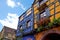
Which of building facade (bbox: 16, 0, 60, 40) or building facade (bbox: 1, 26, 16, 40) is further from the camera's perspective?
A: building facade (bbox: 1, 26, 16, 40)

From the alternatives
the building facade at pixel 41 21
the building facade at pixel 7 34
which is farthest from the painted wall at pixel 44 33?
the building facade at pixel 7 34

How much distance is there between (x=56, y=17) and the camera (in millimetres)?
13375

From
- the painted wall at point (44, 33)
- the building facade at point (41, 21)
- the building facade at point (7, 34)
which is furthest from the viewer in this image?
the building facade at point (7, 34)

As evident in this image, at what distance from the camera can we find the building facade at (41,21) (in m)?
13.4

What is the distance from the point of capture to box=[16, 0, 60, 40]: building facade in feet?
43.8

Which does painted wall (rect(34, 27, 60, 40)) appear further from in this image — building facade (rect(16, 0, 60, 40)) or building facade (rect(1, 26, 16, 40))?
building facade (rect(1, 26, 16, 40))

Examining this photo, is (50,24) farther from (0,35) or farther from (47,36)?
(0,35)

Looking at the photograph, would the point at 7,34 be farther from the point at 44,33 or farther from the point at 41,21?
the point at 44,33


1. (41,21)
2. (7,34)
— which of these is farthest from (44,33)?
(7,34)

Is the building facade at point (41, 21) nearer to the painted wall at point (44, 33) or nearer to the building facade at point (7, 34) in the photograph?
the painted wall at point (44, 33)

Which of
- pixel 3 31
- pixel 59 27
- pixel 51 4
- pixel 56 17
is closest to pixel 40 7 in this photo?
pixel 51 4

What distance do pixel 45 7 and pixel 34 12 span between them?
8.01ft

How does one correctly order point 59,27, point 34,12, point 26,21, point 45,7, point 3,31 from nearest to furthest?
point 59,27
point 45,7
point 34,12
point 26,21
point 3,31

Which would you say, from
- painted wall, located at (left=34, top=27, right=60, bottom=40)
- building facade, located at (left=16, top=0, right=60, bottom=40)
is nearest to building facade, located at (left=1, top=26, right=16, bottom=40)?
building facade, located at (left=16, top=0, right=60, bottom=40)
